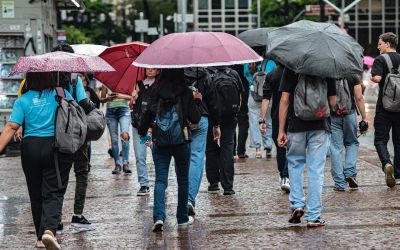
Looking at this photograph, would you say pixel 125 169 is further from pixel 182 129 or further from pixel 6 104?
pixel 6 104

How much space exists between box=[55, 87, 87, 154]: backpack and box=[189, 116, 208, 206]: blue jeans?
1.82 metres

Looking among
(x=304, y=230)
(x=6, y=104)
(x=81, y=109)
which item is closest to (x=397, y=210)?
(x=304, y=230)

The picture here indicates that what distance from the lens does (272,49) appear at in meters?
8.98

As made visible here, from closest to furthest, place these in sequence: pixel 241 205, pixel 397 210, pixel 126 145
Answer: pixel 397 210, pixel 241 205, pixel 126 145

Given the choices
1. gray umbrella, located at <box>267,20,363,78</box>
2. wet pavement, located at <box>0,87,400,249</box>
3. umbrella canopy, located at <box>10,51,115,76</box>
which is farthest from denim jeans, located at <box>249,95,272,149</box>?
umbrella canopy, located at <box>10,51,115,76</box>

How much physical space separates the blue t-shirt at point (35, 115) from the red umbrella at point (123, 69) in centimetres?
344

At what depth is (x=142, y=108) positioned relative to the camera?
29.5 ft

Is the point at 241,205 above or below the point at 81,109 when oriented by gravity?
below

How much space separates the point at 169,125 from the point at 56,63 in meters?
1.27

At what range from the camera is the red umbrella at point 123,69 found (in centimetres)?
1156

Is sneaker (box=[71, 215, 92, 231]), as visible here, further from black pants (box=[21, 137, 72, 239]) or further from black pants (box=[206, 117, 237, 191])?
black pants (box=[206, 117, 237, 191])

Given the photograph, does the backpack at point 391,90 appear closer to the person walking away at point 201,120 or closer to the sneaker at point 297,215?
the person walking away at point 201,120

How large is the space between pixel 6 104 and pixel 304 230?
13.3m

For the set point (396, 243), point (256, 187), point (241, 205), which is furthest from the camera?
point (256, 187)
